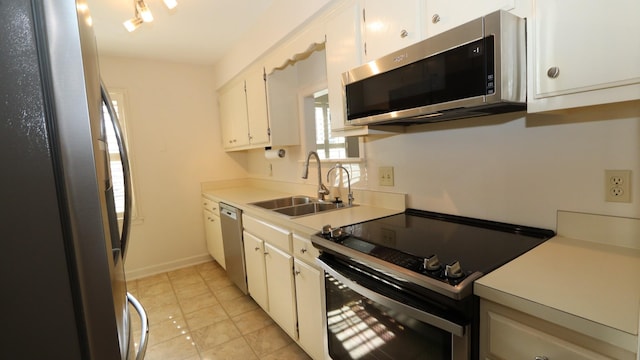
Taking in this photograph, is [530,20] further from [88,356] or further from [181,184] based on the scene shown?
[181,184]

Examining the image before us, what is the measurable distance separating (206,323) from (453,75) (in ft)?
8.02

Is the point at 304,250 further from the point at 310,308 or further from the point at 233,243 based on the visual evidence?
the point at 233,243

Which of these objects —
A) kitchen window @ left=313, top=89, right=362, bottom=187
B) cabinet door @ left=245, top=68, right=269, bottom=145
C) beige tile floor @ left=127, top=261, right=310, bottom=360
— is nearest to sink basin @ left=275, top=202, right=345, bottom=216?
kitchen window @ left=313, top=89, right=362, bottom=187

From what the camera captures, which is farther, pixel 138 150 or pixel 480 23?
pixel 138 150

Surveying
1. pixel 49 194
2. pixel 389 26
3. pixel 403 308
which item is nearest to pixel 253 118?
pixel 389 26

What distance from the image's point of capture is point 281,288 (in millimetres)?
2037

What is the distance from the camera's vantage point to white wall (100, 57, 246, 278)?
341 cm

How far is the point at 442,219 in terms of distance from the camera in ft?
5.30

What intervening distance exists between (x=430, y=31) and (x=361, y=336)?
132cm

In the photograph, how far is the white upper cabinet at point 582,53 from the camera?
81 cm

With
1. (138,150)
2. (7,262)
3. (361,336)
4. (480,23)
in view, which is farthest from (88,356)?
(138,150)

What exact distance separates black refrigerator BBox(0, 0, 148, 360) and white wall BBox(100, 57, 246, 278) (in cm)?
322

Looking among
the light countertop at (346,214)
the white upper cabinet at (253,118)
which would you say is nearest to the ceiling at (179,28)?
the white upper cabinet at (253,118)

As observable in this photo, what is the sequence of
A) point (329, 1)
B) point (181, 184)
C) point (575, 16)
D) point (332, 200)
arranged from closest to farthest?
point (575, 16)
point (329, 1)
point (332, 200)
point (181, 184)
